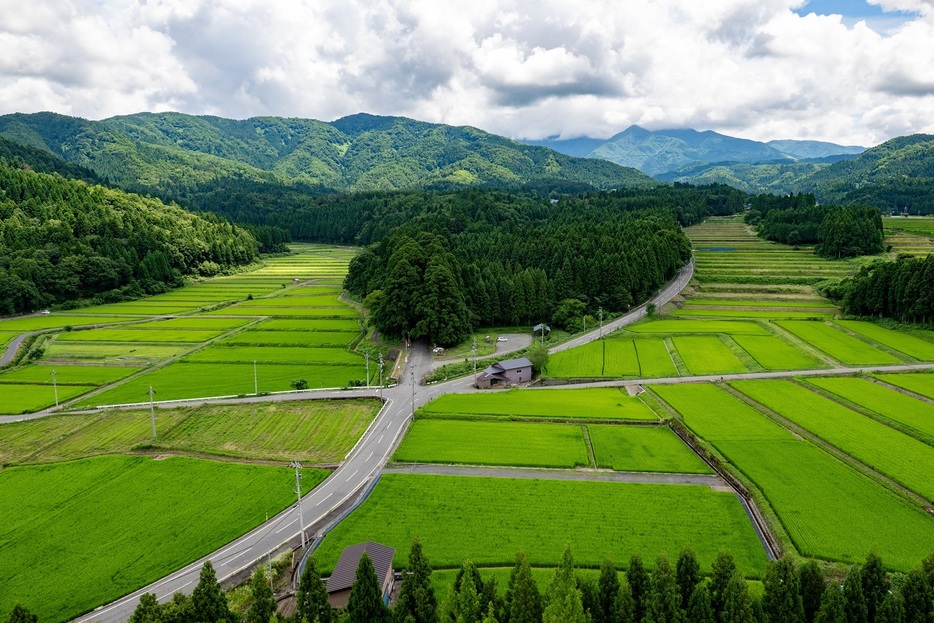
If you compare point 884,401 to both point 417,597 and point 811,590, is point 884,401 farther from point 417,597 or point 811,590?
point 417,597

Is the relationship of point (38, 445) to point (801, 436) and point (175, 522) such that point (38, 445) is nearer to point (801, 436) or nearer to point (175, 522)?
point (175, 522)

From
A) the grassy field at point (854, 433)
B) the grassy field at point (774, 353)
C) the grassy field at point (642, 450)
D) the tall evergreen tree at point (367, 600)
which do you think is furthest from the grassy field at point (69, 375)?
the grassy field at point (774, 353)

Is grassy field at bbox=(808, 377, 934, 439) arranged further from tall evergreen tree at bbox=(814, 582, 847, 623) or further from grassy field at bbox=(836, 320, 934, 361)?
tall evergreen tree at bbox=(814, 582, 847, 623)

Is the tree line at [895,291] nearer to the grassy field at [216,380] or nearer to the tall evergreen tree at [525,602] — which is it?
the grassy field at [216,380]

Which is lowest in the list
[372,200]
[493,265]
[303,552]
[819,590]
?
[303,552]

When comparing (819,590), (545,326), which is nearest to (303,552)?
(819,590)
